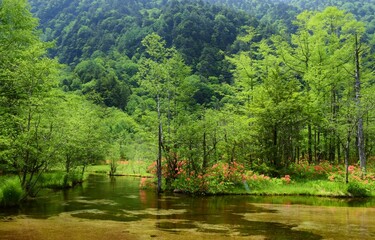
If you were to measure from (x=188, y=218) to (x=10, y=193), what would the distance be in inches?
347

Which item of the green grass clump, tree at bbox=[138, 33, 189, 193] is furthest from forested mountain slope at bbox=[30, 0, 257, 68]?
the green grass clump

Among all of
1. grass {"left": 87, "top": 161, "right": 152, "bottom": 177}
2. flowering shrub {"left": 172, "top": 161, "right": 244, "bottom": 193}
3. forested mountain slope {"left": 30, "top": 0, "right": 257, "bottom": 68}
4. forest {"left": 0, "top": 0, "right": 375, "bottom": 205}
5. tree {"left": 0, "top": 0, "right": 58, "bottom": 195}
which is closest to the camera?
tree {"left": 0, "top": 0, "right": 58, "bottom": 195}

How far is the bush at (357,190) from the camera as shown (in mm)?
20969

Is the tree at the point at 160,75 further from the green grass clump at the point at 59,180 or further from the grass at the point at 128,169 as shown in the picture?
the grass at the point at 128,169

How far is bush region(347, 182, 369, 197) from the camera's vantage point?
21.0 metres

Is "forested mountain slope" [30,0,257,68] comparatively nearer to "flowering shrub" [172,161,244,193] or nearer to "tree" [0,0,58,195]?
"flowering shrub" [172,161,244,193]

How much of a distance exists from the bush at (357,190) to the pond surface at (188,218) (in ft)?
4.28

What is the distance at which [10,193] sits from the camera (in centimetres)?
1633

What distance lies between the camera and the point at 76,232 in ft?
37.1

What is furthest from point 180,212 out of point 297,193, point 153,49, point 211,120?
point 153,49

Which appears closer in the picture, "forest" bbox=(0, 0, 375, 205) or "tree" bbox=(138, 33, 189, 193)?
"forest" bbox=(0, 0, 375, 205)

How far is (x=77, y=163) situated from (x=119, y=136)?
22.7 meters

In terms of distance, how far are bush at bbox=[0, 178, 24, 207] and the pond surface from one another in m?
0.55

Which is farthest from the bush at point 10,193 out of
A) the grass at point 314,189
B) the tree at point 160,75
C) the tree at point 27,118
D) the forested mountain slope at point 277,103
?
the grass at point 314,189
